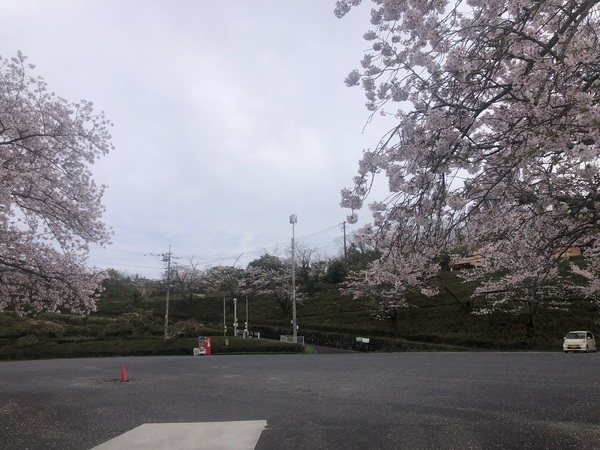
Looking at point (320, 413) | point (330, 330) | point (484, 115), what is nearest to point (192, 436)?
point (320, 413)

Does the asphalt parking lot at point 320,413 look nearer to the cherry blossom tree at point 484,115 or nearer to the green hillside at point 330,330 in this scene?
the cherry blossom tree at point 484,115

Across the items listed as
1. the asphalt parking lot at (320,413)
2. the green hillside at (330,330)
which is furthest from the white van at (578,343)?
the asphalt parking lot at (320,413)

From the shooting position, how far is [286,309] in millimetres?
58594

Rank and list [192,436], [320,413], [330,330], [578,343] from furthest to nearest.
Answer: [330,330] < [578,343] < [320,413] < [192,436]

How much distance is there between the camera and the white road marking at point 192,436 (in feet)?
21.2

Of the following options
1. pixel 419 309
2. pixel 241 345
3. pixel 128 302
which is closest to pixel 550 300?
pixel 419 309

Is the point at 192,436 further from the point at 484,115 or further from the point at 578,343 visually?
the point at 578,343

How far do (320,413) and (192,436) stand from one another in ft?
8.18

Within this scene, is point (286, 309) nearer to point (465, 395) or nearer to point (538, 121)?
point (465, 395)

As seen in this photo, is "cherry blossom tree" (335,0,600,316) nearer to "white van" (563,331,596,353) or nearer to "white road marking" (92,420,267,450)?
"white road marking" (92,420,267,450)

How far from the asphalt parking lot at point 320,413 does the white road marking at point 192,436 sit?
16 mm

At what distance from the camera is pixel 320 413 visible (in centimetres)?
859

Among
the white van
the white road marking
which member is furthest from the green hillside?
the white road marking

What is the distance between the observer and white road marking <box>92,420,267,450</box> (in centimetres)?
645
